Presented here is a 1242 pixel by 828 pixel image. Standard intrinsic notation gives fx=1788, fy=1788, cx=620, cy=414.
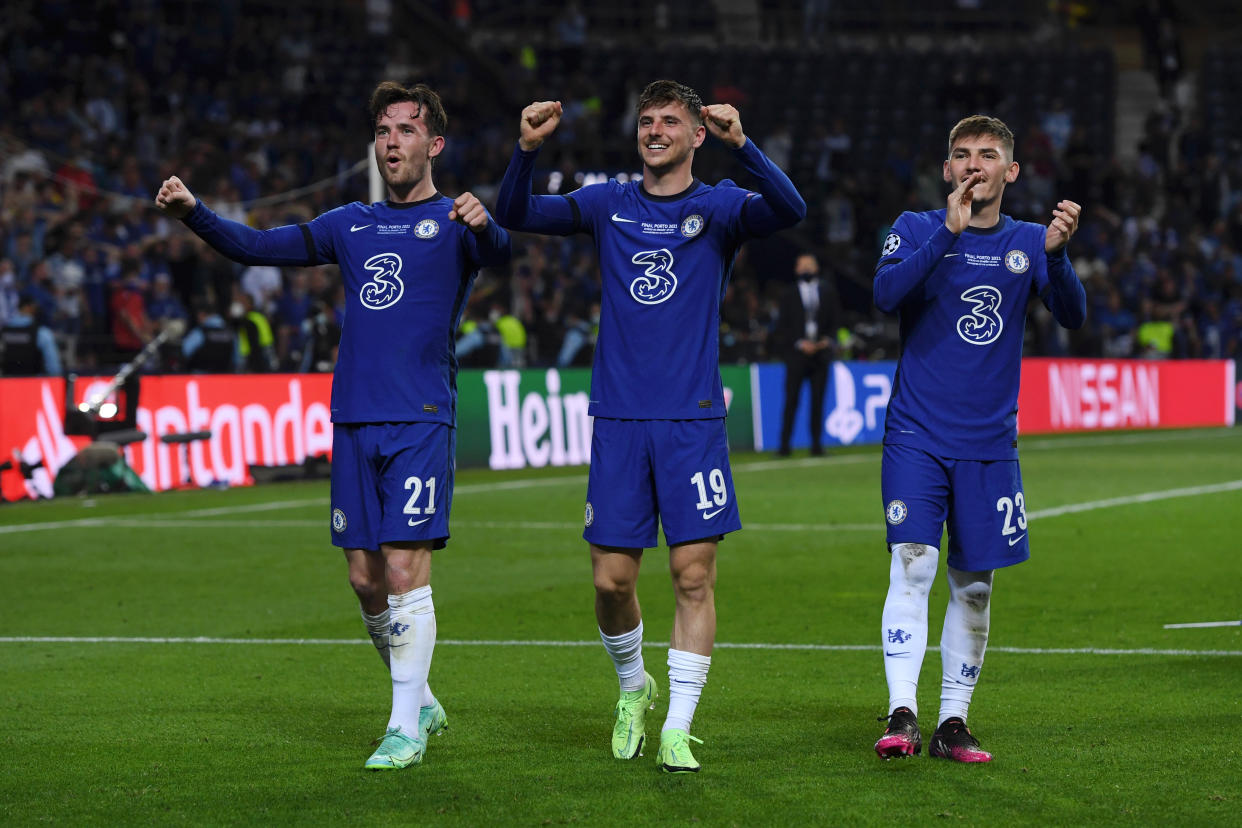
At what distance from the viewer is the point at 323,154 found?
27344 millimetres

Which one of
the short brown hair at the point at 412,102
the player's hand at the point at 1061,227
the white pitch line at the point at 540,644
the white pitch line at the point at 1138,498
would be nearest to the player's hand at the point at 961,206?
the player's hand at the point at 1061,227

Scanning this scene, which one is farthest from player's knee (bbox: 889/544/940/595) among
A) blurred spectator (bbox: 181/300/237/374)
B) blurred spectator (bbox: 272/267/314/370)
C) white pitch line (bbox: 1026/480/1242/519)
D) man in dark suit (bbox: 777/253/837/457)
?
blurred spectator (bbox: 272/267/314/370)

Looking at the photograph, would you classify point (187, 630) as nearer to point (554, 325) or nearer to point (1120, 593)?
point (1120, 593)

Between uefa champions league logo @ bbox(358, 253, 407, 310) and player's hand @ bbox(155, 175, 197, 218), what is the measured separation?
26.5 inches

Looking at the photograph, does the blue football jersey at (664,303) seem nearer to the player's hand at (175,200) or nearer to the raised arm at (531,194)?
the raised arm at (531,194)

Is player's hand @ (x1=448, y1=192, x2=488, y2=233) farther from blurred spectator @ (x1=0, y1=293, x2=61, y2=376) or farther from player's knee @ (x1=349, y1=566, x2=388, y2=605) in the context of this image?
blurred spectator @ (x1=0, y1=293, x2=61, y2=376)

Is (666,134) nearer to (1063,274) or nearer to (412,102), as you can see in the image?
(412,102)

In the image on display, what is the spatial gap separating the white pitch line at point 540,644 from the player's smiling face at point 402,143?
122 inches

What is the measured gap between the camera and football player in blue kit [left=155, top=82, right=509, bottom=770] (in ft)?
20.3

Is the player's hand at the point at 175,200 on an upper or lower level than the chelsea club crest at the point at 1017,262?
upper

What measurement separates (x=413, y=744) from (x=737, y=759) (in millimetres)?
1104

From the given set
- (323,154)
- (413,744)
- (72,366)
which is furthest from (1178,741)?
(323,154)

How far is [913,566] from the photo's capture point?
6.13 m

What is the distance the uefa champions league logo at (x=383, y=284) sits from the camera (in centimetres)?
634
